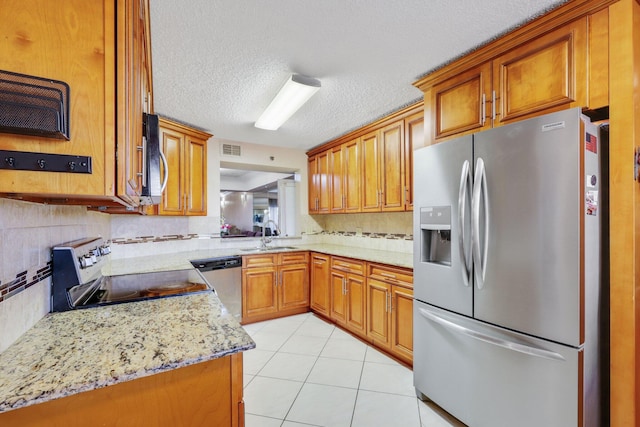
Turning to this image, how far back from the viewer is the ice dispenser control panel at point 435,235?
68.8 inches

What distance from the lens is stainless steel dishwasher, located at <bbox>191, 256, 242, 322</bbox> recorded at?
296 centimetres

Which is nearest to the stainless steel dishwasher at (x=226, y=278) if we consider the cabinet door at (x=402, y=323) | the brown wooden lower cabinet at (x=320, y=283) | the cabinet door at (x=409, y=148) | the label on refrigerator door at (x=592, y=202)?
the brown wooden lower cabinet at (x=320, y=283)

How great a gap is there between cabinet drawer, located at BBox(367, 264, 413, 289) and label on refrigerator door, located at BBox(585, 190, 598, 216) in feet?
3.90

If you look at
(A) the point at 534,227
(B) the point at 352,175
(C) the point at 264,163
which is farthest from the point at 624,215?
(C) the point at 264,163

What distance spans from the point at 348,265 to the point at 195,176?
6.48 feet

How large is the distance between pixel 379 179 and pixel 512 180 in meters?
1.60

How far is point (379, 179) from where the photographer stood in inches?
116

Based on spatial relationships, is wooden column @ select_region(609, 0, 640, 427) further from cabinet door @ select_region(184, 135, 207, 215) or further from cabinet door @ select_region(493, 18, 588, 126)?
cabinet door @ select_region(184, 135, 207, 215)

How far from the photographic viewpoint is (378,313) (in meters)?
2.57

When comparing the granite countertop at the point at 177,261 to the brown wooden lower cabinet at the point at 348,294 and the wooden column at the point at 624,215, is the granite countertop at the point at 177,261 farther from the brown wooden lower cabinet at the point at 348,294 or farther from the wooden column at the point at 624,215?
the wooden column at the point at 624,215

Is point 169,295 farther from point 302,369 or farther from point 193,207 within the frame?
point 193,207

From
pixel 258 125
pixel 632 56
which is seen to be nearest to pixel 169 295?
pixel 258 125

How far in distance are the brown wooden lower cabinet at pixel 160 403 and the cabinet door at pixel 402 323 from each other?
1623 mm

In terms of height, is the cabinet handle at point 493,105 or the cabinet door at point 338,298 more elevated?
the cabinet handle at point 493,105
